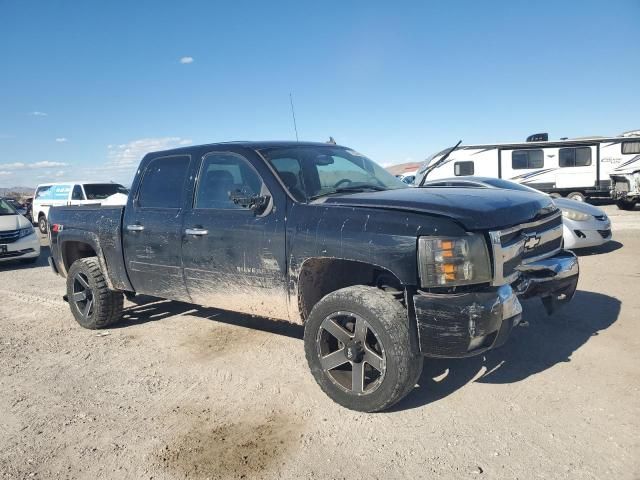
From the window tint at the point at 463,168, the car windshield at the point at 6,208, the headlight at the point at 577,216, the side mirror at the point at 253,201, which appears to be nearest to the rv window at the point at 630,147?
the window tint at the point at 463,168

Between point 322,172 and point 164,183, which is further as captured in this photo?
point 164,183

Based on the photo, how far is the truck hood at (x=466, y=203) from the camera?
306cm

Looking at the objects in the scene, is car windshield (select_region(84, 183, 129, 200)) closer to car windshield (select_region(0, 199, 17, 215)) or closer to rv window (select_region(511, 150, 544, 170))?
car windshield (select_region(0, 199, 17, 215))

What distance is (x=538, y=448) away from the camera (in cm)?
279

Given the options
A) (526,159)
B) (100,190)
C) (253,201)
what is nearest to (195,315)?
(253,201)

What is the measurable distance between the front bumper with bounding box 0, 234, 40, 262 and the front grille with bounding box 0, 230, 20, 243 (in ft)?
0.22

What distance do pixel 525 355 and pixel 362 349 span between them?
169 cm

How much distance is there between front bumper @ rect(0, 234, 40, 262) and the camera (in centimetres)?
1022

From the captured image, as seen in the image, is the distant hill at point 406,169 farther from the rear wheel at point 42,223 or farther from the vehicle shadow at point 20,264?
the rear wheel at point 42,223

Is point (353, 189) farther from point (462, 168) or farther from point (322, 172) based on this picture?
point (462, 168)

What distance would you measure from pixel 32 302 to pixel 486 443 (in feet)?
22.1

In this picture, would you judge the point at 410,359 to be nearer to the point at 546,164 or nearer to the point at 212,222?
the point at 212,222

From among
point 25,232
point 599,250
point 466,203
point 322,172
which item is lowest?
point 599,250

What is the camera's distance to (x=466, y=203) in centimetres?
323
